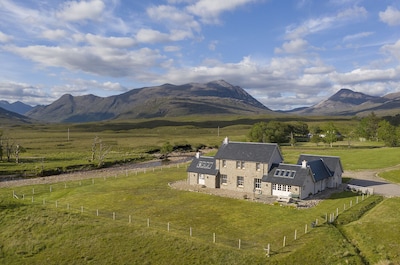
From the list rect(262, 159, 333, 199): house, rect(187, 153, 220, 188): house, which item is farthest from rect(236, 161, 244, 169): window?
rect(262, 159, 333, 199): house

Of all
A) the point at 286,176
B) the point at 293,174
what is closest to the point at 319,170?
the point at 293,174

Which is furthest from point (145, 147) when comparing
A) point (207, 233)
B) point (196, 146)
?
point (207, 233)

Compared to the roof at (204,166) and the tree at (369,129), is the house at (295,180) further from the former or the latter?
the tree at (369,129)

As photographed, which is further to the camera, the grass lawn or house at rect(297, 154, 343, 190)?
house at rect(297, 154, 343, 190)

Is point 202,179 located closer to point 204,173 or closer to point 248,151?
point 204,173

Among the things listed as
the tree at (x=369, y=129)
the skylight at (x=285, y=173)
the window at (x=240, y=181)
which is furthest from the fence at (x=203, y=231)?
the tree at (x=369, y=129)

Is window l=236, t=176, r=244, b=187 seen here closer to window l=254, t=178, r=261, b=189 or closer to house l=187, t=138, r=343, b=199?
house l=187, t=138, r=343, b=199

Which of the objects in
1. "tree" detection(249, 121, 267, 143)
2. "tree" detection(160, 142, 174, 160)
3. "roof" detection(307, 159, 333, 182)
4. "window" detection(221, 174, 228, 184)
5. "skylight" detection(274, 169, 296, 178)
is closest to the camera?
"skylight" detection(274, 169, 296, 178)
